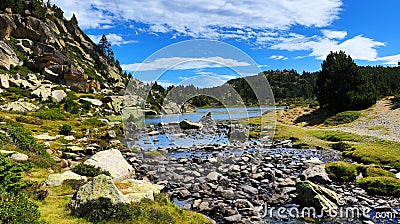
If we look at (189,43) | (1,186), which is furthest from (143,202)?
(189,43)

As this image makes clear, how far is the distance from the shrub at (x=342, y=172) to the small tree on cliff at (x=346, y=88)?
36.5 meters

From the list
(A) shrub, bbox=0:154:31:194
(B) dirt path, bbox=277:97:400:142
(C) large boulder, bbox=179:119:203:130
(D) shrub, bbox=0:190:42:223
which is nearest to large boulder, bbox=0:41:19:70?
Answer: (C) large boulder, bbox=179:119:203:130

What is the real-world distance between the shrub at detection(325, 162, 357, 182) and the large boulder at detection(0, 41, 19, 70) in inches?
3092

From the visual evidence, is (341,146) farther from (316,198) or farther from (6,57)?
(6,57)

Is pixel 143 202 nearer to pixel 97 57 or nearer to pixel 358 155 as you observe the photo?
pixel 358 155

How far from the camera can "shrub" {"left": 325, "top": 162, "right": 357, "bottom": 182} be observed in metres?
19.0

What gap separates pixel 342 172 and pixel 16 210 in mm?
19218

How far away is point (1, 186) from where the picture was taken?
33.3 ft

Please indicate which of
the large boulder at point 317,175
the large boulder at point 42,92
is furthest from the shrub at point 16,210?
the large boulder at point 42,92

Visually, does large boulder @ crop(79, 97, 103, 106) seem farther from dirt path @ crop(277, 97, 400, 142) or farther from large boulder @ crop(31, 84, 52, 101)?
dirt path @ crop(277, 97, 400, 142)

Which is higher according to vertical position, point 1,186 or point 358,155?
point 1,186

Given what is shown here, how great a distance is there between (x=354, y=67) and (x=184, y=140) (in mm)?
37417

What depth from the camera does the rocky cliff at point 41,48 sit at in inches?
3356

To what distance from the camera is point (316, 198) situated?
14.5m
